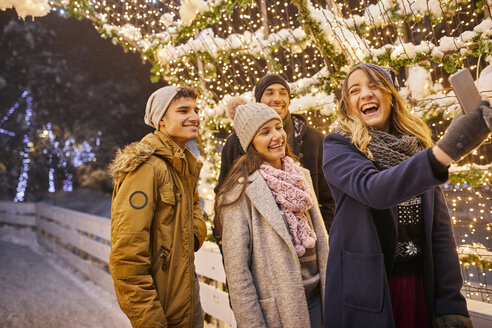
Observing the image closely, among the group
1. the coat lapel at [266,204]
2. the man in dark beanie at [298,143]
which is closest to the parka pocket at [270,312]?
the coat lapel at [266,204]

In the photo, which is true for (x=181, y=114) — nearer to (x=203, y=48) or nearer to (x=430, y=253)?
(x=430, y=253)

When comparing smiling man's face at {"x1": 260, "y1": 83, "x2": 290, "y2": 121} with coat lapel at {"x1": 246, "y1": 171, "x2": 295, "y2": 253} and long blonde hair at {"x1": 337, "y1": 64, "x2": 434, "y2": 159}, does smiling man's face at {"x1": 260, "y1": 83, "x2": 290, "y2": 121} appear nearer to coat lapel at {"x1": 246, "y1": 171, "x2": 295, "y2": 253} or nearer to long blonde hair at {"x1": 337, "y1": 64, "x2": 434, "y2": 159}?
coat lapel at {"x1": 246, "y1": 171, "x2": 295, "y2": 253}

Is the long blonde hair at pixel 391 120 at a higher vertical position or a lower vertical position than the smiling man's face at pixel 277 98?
lower

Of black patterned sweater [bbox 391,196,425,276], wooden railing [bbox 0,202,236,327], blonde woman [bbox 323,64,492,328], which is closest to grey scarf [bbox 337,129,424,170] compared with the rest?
blonde woman [bbox 323,64,492,328]

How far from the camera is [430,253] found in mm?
1331

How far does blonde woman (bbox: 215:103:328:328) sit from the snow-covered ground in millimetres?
3005

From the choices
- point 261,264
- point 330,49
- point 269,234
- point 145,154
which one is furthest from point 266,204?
point 330,49

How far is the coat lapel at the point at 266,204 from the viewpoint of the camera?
5.57ft

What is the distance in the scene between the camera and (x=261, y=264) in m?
1.71

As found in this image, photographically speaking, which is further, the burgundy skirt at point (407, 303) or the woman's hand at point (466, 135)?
the burgundy skirt at point (407, 303)

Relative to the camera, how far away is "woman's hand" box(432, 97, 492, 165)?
Answer: 0.96 metres

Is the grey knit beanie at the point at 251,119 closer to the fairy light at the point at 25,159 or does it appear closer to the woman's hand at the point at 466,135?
the woman's hand at the point at 466,135

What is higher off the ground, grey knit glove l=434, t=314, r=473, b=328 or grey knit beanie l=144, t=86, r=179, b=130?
grey knit beanie l=144, t=86, r=179, b=130

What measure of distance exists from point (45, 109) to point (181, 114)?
16.7m
